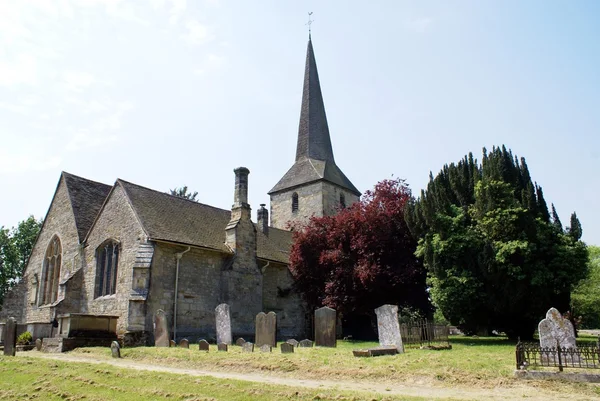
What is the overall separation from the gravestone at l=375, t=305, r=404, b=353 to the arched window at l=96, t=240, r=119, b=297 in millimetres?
13014

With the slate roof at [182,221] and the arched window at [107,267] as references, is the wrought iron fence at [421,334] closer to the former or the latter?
the slate roof at [182,221]

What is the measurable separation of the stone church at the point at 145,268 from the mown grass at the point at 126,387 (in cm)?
631

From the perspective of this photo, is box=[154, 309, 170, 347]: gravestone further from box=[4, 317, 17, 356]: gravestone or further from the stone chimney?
the stone chimney

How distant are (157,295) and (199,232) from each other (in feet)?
14.9

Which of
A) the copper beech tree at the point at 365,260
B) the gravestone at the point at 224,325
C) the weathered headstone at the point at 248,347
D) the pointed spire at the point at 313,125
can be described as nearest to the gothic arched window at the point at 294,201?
the pointed spire at the point at 313,125

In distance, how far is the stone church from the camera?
21236 millimetres

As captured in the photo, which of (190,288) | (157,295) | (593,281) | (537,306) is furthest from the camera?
(593,281)

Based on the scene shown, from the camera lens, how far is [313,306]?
27.8 metres

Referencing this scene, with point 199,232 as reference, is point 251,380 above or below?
below

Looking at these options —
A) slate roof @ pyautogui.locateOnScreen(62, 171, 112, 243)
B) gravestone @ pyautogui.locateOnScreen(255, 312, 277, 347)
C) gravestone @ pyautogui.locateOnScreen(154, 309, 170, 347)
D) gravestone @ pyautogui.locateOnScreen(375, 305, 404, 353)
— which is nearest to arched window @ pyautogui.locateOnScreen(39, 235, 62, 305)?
slate roof @ pyautogui.locateOnScreen(62, 171, 112, 243)

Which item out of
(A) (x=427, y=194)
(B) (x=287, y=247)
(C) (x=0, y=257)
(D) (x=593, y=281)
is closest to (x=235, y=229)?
(B) (x=287, y=247)

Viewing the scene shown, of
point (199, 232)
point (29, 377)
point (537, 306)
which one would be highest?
point (199, 232)

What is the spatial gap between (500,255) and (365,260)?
6.55 metres

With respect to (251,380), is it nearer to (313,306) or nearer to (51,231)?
(313,306)
